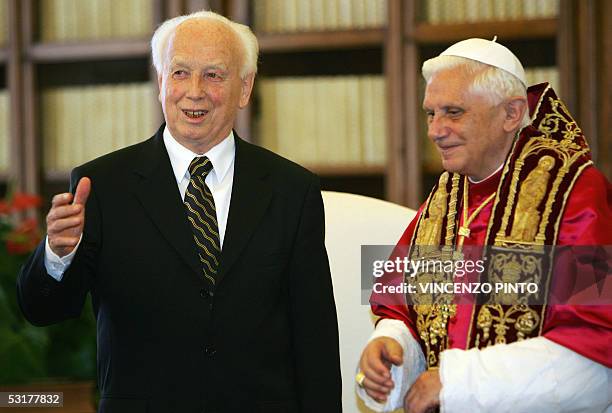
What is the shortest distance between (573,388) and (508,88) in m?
0.61

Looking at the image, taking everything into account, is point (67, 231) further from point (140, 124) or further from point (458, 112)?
point (140, 124)

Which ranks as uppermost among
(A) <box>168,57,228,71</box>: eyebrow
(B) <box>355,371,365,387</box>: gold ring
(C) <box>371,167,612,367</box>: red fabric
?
(A) <box>168,57,228,71</box>: eyebrow

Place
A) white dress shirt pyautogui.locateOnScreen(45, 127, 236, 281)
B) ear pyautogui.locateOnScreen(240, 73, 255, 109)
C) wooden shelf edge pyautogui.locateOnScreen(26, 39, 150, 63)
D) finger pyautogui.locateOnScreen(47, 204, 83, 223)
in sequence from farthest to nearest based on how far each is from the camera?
wooden shelf edge pyautogui.locateOnScreen(26, 39, 150, 63) < ear pyautogui.locateOnScreen(240, 73, 255, 109) < white dress shirt pyautogui.locateOnScreen(45, 127, 236, 281) < finger pyautogui.locateOnScreen(47, 204, 83, 223)

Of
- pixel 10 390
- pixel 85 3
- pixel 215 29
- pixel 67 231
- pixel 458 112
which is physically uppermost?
pixel 85 3

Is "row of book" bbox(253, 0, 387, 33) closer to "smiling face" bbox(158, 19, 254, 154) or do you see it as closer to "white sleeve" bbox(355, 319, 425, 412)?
"smiling face" bbox(158, 19, 254, 154)

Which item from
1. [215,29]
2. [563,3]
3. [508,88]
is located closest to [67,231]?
[215,29]

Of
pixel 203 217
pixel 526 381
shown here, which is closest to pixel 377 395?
pixel 526 381

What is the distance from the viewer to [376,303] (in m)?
2.20

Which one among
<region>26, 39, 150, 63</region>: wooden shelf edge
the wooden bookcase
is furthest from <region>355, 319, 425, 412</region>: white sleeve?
<region>26, 39, 150, 63</region>: wooden shelf edge


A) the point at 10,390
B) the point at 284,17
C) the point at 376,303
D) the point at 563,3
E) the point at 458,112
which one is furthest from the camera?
the point at 284,17

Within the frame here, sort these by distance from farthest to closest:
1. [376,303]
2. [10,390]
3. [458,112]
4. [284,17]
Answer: [284,17] → [10,390] → [376,303] → [458,112]

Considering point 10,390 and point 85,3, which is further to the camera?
point 85,3

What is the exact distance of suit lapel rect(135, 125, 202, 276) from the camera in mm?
2006

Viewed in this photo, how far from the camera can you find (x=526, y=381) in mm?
1819
